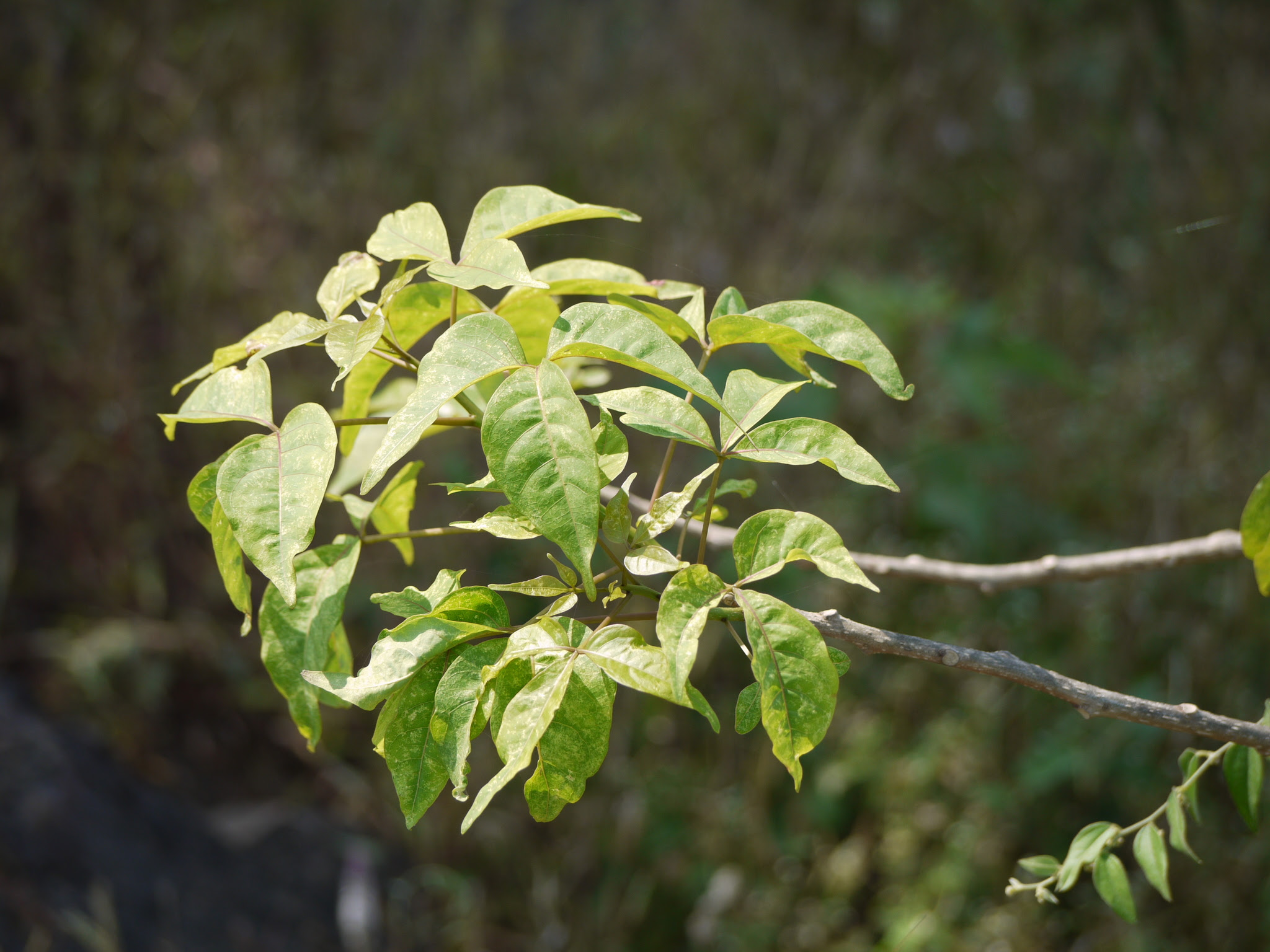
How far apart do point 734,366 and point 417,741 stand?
168cm

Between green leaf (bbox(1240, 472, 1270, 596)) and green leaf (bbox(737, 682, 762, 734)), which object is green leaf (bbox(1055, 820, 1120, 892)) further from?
green leaf (bbox(737, 682, 762, 734))

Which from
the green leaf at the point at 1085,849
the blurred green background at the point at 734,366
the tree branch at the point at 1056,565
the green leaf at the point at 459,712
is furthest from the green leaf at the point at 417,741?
the blurred green background at the point at 734,366

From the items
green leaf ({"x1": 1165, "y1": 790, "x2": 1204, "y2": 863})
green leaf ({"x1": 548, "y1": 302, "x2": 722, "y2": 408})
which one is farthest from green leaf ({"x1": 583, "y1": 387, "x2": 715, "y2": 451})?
green leaf ({"x1": 1165, "y1": 790, "x2": 1204, "y2": 863})

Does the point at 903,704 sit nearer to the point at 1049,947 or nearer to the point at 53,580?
the point at 1049,947

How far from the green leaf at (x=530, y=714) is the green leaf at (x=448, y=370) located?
113 mm

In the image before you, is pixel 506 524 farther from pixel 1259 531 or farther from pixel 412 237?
pixel 1259 531

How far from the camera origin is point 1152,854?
594 millimetres

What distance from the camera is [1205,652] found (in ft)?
5.91

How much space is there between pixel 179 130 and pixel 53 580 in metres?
1.22

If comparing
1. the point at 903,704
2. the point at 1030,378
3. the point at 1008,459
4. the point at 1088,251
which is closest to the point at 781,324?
the point at 903,704

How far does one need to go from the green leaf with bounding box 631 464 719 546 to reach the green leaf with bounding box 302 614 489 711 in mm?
89

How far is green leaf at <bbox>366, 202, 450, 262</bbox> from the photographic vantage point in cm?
48

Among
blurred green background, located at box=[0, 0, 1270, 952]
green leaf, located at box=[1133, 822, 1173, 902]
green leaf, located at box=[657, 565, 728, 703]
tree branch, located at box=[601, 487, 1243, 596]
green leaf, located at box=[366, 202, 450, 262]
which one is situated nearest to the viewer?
green leaf, located at box=[657, 565, 728, 703]

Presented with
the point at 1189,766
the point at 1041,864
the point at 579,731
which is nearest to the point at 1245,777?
the point at 1189,766
